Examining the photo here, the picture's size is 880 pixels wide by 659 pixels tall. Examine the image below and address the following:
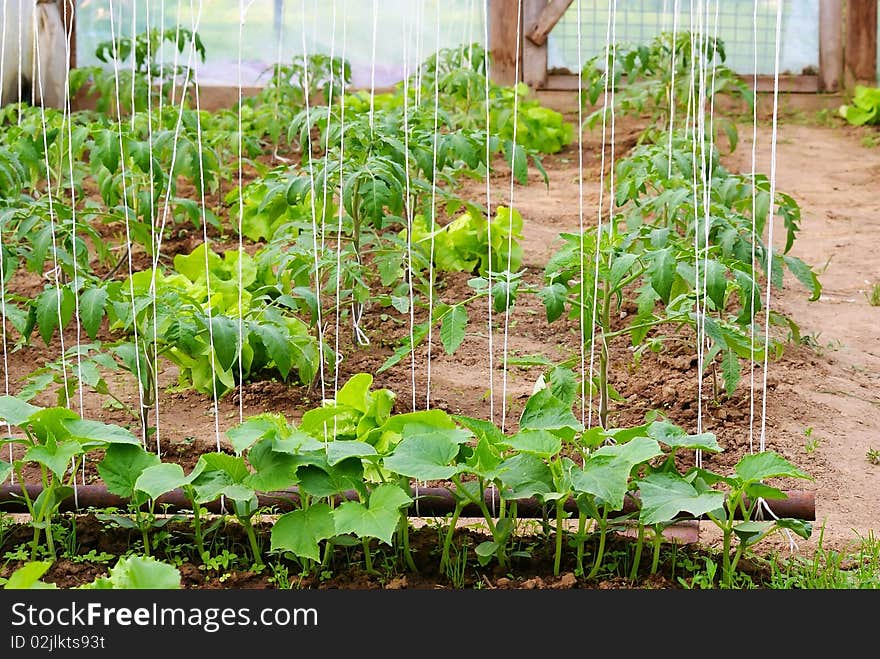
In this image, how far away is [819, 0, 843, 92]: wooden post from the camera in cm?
898

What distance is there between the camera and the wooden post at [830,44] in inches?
354

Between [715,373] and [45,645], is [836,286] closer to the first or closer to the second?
[715,373]

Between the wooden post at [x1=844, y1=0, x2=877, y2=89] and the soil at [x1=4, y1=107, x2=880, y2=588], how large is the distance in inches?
149

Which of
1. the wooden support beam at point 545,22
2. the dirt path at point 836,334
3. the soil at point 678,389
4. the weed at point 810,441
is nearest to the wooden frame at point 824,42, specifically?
the wooden support beam at point 545,22

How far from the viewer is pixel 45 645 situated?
2.25 metres

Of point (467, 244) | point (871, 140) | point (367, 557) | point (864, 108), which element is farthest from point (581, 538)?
point (864, 108)

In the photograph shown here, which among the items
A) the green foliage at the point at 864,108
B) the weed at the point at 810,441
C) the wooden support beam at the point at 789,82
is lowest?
the weed at the point at 810,441

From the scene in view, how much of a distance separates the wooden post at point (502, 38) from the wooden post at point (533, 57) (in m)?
0.07

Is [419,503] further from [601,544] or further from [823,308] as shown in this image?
[823,308]

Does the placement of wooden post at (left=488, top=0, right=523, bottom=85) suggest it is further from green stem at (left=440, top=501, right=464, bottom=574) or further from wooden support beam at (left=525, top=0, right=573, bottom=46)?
green stem at (left=440, top=501, right=464, bottom=574)

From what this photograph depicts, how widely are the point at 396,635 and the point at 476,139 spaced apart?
2.32m

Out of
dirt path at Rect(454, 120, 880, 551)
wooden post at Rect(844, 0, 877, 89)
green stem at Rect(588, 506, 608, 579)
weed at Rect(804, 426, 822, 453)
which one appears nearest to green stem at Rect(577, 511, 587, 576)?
green stem at Rect(588, 506, 608, 579)

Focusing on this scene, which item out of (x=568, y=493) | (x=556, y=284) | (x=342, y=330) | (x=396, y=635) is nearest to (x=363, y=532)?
(x=396, y=635)

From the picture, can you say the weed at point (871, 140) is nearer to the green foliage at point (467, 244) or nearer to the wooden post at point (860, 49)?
the wooden post at point (860, 49)
